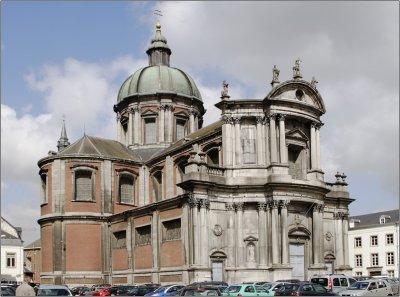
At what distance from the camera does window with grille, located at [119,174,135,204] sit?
179 ft

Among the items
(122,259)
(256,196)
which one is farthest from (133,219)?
(256,196)

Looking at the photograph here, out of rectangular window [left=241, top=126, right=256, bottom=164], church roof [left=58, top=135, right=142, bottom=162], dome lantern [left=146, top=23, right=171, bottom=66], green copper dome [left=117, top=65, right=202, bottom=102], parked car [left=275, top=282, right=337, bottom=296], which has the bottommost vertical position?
parked car [left=275, top=282, right=337, bottom=296]

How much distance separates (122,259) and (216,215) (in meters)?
11.4

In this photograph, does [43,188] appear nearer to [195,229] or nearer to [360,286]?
[195,229]

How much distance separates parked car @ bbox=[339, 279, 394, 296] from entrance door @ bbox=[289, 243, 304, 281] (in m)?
11.7

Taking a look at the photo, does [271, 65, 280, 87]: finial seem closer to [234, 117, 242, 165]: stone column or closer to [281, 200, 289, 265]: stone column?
[234, 117, 242, 165]: stone column

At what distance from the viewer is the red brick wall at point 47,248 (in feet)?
169

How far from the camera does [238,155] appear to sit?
42875 mm

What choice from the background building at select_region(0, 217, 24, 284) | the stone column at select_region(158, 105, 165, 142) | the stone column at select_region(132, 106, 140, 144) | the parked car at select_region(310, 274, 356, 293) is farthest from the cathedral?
the background building at select_region(0, 217, 24, 284)

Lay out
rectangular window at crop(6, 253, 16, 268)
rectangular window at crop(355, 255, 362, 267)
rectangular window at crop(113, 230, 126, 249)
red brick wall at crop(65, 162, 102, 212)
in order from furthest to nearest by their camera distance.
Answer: rectangular window at crop(355, 255, 362, 267) → rectangular window at crop(6, 253, 16, 268) → red brick wall at crop(65, 162, 102, 212) → rectangular window at crop(113, 230, 126, 249)

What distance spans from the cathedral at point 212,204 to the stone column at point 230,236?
2.6 inches

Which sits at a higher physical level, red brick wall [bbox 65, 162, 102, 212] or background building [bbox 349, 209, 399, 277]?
red brick wall [bbox 65, 162, 102, 212]

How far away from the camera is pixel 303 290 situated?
86.0 feet

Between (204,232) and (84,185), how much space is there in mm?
16066
